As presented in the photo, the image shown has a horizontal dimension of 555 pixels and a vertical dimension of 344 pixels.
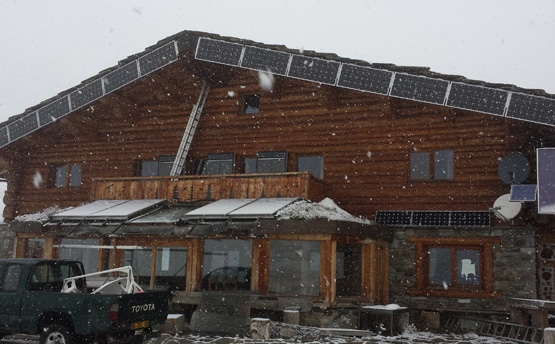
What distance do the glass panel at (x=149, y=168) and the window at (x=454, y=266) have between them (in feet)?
34.8

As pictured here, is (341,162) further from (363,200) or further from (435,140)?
(435,140)

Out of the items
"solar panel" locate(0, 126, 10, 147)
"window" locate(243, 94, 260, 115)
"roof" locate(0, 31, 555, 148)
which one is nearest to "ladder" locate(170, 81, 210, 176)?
"window" locate(243, 94, 260, 115)

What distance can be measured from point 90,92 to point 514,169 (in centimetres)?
1523

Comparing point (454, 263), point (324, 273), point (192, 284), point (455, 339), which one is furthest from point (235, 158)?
point (455, 339)

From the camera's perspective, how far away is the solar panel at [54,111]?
2114 cm

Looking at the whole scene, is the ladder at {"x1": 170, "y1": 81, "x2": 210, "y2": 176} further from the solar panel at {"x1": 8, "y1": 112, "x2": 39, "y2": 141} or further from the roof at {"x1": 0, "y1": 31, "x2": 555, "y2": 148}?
the solar panel at {"x1": 8, "y1": 112, "x2": 39, "y2": 141}

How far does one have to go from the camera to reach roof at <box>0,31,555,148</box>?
16094mm

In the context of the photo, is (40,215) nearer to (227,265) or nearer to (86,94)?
(86,94)

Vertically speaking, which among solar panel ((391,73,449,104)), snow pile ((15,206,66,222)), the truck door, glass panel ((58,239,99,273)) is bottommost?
the truck door

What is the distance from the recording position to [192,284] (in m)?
17.6

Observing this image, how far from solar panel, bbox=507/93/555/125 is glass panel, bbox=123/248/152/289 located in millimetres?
12878

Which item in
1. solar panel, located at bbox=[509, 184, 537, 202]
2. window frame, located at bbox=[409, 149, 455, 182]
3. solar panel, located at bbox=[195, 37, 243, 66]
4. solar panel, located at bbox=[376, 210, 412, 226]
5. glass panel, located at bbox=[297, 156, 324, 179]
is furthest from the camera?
glass panel, located at bbox=[297, 156, 324, 179]

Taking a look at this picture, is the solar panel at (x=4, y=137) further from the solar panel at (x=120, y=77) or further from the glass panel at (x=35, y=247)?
the solar panel at (x=120, y=77)

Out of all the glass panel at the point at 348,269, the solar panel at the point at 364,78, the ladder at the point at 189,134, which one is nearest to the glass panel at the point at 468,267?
the glass panel at the point at 348,269
